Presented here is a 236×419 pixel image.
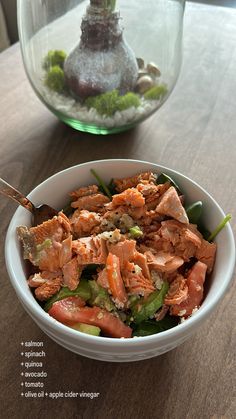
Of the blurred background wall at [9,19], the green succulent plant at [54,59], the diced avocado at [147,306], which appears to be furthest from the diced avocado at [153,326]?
the blurred background wall at [9,19]

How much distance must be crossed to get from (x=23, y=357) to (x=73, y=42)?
56cm

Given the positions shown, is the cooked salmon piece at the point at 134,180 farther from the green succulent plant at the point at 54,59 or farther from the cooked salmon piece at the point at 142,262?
the green succulent plant at the point at 54,59

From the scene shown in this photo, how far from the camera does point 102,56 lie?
2.31ft

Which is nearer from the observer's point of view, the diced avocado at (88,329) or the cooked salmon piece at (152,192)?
the diced avocado at (88,329)

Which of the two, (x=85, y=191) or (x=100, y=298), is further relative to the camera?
(x=85, y=191)

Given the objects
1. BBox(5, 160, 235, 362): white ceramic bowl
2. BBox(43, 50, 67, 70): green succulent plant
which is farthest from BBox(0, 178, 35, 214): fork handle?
BBox(43, 50, 67, 70): green succulent plant

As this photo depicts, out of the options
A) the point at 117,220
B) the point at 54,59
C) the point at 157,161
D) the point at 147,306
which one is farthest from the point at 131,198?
the point at 54,59

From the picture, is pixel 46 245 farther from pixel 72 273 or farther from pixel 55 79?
pixel 55 79

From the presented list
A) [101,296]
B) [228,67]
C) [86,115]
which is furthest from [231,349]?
[228,67]

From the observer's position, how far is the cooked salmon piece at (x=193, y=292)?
0.46 metres

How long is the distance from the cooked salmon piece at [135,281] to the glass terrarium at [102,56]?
35 cm

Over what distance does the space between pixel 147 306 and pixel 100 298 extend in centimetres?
5

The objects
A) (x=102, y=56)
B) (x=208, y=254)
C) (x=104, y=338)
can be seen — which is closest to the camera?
(x=104, y=338)

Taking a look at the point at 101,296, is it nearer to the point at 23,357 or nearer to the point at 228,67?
the point at 23,357
